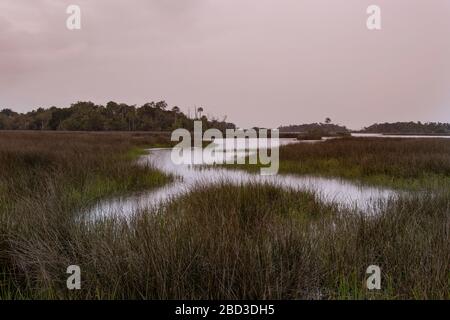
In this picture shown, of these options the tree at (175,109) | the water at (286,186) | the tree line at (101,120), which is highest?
the tree at (175,109)

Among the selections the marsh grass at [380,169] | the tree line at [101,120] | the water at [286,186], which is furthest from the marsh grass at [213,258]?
the tree line at [101,120]

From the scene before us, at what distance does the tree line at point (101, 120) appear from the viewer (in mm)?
66375

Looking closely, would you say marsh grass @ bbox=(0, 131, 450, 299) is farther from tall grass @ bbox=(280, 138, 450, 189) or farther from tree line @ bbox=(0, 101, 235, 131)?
tree line @ bbox=(0, 101, 235, 131)

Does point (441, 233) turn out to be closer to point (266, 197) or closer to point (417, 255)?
point (417, 255)

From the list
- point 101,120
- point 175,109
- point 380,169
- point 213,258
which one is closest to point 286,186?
point 213,258

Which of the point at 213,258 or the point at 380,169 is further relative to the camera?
the point at 380,169

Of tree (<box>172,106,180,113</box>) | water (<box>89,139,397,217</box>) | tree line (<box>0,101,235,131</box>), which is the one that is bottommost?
water (<box>89,139,397,217</box>)

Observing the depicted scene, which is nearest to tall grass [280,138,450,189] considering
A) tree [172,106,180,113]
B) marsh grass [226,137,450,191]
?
marsh grass [226,137,450,191]

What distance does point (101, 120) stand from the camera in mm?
70375

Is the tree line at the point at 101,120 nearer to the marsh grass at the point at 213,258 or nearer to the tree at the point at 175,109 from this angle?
the tree at the point at 175,109

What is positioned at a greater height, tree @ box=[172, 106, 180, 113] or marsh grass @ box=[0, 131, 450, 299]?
tree @ box=[172, 106, 180, 113]

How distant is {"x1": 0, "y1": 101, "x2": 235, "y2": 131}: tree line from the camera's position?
6638 centimetres

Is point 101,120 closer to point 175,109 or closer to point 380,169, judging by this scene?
point 175,109

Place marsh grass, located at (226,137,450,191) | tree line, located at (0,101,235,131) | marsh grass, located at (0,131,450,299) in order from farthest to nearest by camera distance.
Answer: tree line, located at (0,101,235,131), marsh grass, located at (226,137,450,191), marsh grass, located at (0,131,450,299)
